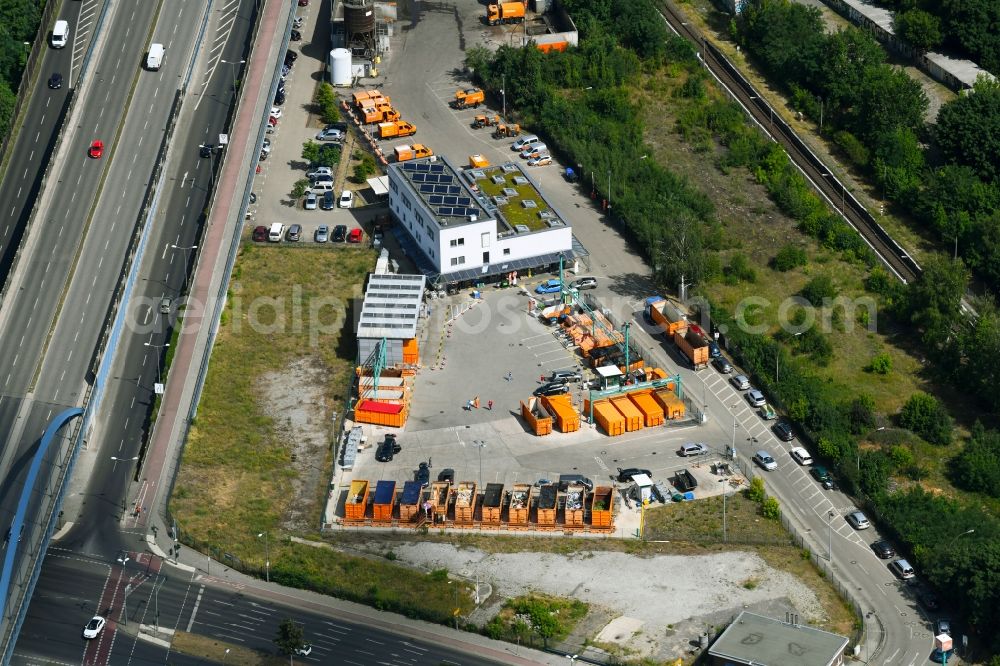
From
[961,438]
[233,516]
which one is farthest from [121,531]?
[961,438]

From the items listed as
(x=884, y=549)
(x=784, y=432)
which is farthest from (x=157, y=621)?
(x=884, y=549)

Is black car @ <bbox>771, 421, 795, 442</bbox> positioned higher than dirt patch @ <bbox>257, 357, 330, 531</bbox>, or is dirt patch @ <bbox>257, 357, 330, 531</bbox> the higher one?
black car @ <bbox>771, 421, 795, 442</bbox>

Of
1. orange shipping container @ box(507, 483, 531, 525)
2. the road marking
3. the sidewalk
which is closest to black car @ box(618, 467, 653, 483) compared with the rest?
orange shipping container @ box(507, 483, 531, 525)

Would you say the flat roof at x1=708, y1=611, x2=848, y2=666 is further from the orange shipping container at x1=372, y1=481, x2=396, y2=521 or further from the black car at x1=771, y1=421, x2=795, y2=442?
the orange shipping container at x1=372, y1=481, x2=396, y2=521

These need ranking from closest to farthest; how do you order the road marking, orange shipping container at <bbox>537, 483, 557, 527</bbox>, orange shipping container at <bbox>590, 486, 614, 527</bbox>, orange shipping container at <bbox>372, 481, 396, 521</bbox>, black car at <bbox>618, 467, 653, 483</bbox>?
the road marking < orange shipping container at <bbox>590, 486, 614, 527</bbox> < orange shipping container at <bbox>537, 483, 557, 527</bbox> < orange shipping container at <bbox>372, 481, 396, 521</bbox> < black car at <bbox>618, 467, 653, 483</bbox>

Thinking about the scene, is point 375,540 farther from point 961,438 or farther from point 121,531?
point 961,438

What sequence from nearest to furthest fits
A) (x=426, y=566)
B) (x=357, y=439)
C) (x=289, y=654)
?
(x=289, y=654) < (x=426, y=566) < (x=357, y=439)
